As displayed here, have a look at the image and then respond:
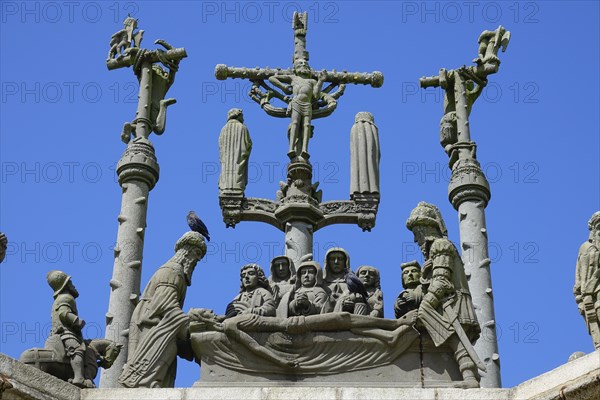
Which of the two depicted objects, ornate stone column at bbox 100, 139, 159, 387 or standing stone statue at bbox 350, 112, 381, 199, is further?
standing stone statue at bbox 350, 112, 381, 199

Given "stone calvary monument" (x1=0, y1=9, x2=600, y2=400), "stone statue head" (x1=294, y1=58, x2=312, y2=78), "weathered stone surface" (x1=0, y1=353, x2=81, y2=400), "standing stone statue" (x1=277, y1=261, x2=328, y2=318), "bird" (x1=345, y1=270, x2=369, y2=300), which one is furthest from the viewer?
"stone statue head" (x1=294, y1=58, x2=312, y2=78)

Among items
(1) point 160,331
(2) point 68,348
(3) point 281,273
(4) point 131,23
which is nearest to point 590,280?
(3) point 281,273

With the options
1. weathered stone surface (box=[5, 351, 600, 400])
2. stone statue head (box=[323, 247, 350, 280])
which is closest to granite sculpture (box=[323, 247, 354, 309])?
stone statue head (box=[323, 247, 350, 280])

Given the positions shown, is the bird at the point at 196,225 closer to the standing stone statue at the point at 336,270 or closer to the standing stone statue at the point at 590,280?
the standing stone statue at the point at 336,270

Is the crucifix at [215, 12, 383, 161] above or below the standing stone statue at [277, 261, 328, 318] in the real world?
above

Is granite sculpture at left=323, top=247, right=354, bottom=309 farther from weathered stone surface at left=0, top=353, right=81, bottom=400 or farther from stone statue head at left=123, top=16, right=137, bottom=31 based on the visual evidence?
stone statue head at left=123, top=16, right=137, bottom=31

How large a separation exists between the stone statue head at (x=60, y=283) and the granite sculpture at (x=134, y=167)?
251cm

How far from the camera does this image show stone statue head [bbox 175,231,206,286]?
19.2m

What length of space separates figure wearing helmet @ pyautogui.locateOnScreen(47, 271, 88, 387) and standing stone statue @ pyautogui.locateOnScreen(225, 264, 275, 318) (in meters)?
1.85

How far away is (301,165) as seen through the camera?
23359 mm

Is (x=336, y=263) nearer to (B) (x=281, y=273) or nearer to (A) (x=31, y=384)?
(B) (x=281, y=273)

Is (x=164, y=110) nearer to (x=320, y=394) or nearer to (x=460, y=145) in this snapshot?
(x=460, y=145)

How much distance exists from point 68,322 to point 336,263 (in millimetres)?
3465

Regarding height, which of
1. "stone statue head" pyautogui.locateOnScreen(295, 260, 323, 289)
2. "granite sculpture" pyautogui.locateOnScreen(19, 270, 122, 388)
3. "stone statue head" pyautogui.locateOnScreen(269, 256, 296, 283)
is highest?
"stone statue head" pyautogui.locateOnScreen(269, 256, 296, 283)
